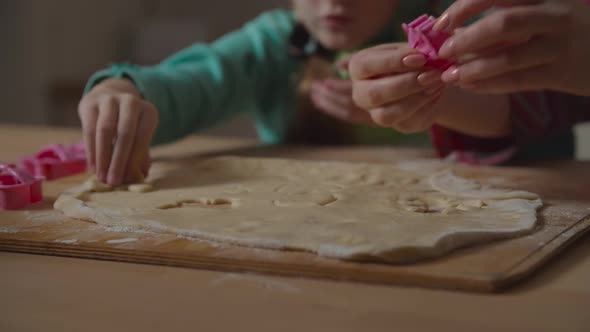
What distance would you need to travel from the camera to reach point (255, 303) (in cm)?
46

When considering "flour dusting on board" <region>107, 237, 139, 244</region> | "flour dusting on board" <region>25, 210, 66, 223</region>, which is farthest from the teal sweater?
"flour dusting on board" <region>107, 237, 139, 244</region>

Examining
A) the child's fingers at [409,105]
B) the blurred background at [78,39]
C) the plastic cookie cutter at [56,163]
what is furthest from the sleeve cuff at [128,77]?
the blurred background at [78,39]

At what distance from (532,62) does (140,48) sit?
2.29 metres

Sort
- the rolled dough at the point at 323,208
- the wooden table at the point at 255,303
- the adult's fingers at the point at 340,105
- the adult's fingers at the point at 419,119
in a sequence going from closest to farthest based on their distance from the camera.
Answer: the wooden table at the point at 255,303
the rolled dough at the point at 323,208
the adult's fingers at the point at 419,119
the adult's fingers at the point at 340,105

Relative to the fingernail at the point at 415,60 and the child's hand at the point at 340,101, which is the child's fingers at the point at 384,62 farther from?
the child's hand at the point at 340,101

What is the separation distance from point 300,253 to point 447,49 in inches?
10.0

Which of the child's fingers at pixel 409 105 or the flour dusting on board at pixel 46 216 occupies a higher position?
the child's fingers at pixel 409 105

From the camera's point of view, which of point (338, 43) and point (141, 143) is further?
point (338, 43)

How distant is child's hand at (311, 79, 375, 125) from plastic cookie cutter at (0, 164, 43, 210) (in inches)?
19.7

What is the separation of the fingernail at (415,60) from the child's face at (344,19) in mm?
509

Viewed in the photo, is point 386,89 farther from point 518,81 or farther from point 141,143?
point 141,143

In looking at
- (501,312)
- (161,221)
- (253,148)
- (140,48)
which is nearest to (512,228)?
(501,312)

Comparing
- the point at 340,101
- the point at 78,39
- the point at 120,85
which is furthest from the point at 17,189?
the point at 78,39

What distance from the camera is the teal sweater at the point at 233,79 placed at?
1151 millimetres
